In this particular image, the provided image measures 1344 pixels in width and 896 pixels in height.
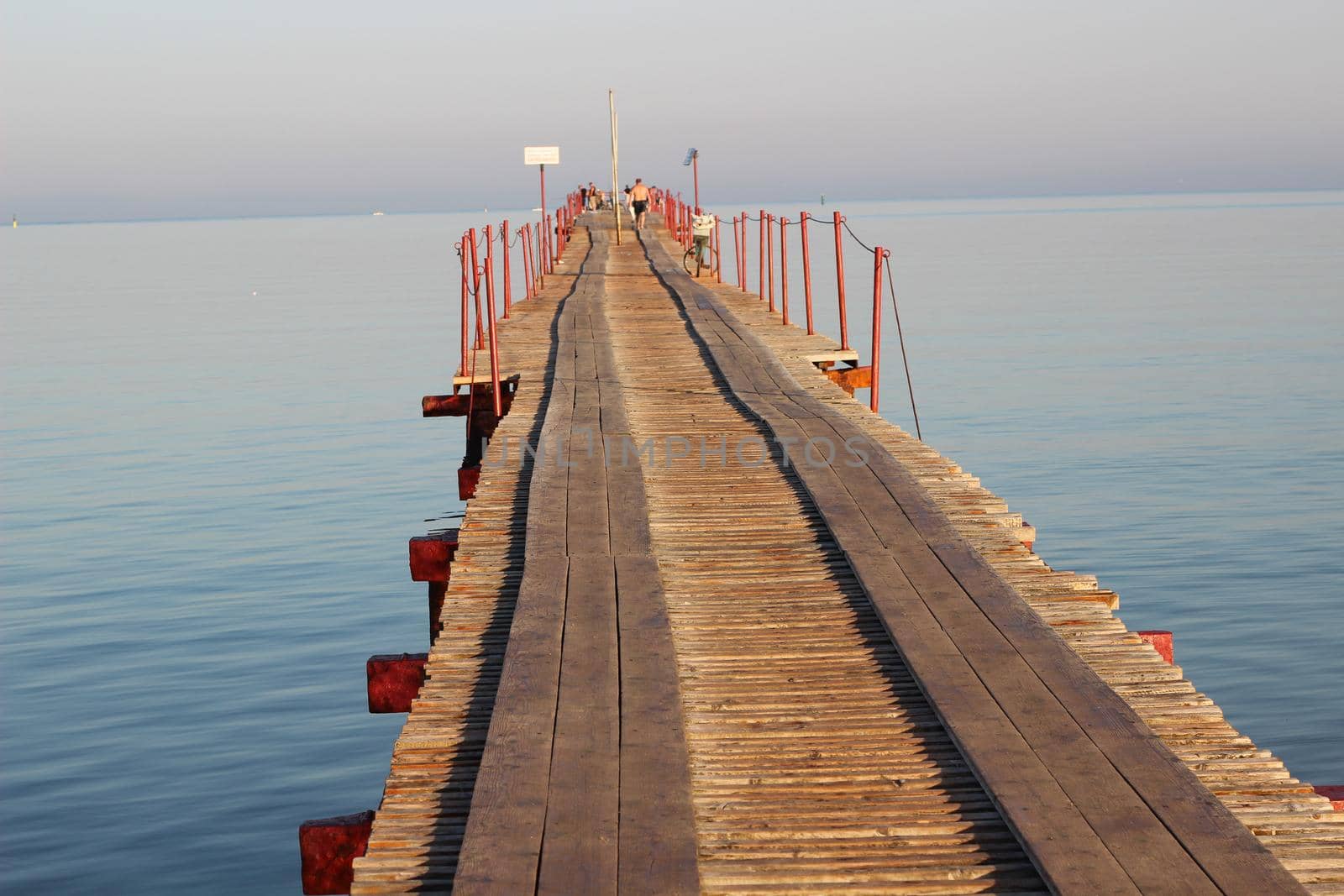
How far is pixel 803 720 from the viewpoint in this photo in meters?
5.96

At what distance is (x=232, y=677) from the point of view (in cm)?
1581

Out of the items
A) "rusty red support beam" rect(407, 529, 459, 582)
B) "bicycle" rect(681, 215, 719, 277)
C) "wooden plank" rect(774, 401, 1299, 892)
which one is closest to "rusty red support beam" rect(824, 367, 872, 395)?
"rusty red support beam" rect(407, 529, 459, 582)

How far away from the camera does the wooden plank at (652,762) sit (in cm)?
459

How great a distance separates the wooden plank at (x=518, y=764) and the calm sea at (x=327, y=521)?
5.83m

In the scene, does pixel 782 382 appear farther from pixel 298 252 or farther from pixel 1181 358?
pixel 298 252

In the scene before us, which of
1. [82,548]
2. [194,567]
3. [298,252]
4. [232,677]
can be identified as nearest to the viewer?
[232,677]

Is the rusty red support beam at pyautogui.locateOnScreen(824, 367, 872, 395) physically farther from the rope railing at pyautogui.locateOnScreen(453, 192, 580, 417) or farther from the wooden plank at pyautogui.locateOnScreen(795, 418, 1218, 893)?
the wooden plank at pyautogui.locateOnScreen(795, 418, 1218, 893)

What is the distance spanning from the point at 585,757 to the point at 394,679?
134 inches

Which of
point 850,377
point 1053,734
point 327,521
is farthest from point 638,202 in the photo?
point 1053,734

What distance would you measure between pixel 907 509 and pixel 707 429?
12.0 ft

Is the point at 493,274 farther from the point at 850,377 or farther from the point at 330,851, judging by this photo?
the point at 330,851

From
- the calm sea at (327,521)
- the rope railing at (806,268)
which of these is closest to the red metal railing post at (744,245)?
the rope railing at (806,268)

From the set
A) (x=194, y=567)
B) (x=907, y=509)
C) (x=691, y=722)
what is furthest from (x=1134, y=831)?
(x=194, y=567)

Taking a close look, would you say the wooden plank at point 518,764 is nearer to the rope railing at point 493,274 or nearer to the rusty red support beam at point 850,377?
the rope railing at point 493,274
